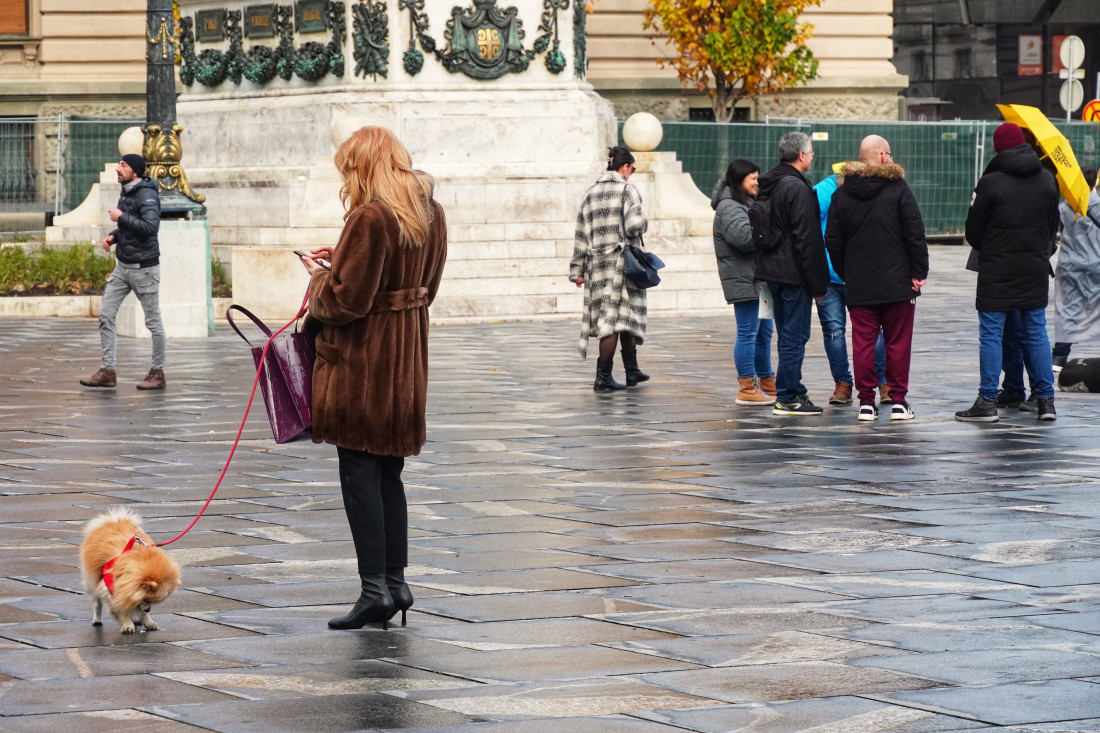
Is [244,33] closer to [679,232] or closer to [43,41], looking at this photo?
[679,232]

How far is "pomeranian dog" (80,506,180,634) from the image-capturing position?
19.4ft

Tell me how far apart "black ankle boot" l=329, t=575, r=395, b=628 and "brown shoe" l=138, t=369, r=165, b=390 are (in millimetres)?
7711

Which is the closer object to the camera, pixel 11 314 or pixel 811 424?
pixel 811 424

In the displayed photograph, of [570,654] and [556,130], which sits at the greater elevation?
[556,130]

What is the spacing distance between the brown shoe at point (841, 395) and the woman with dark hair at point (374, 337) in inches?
264

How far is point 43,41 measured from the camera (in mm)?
37062

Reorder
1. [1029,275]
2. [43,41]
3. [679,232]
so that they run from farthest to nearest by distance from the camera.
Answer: [43,41], [679,232], [1029,275]

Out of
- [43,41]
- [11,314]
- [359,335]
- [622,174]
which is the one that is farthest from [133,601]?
[43,41]

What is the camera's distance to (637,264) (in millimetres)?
13352

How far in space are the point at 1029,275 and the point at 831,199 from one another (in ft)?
4.68

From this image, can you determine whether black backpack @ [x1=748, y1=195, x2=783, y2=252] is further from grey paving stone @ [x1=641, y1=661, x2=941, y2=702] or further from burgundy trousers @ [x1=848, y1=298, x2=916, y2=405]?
grey paving stone @ [x1=641, y1=661, x2=941, y2=702]

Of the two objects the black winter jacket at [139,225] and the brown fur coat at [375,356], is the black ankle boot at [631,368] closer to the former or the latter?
the black winter jacket at [139,225]

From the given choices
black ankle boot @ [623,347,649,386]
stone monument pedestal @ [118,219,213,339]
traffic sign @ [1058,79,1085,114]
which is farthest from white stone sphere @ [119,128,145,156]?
traffic sign @ [1058,79,1085,114]

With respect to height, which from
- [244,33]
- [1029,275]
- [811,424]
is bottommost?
[811,424]
